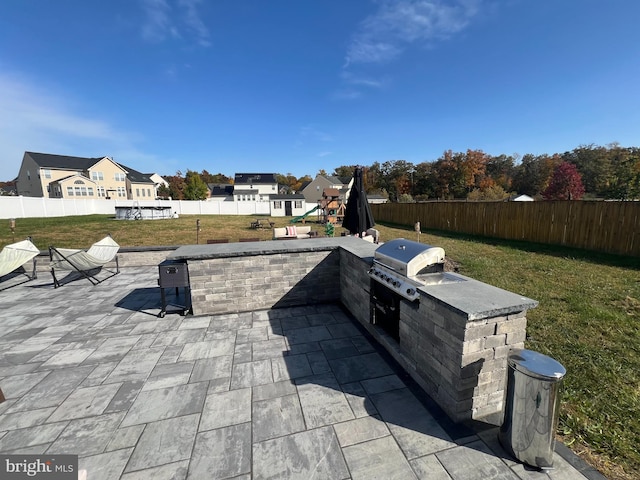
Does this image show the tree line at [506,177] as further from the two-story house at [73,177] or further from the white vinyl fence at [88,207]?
the white vinyl fence at [88,207]

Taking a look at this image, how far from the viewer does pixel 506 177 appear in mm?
45469

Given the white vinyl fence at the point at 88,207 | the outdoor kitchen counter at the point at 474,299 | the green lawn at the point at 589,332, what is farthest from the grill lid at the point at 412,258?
the white vinyl fence at the point at 88,207

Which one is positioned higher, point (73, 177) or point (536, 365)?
point (73, 177)

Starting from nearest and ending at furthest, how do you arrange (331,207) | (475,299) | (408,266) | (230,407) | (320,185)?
1. (475,299)
2. (230,407)
3. (408,266)
4. (331,207)
5. (320,185)

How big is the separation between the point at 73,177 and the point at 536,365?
155ft

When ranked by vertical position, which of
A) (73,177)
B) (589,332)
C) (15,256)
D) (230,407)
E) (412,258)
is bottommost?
(230,407)

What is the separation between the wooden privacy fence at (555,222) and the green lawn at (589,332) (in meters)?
0.75

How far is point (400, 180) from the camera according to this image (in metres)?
48.7

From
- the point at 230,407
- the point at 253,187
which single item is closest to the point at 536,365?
the point at 230,407

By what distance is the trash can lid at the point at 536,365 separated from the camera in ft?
5.85

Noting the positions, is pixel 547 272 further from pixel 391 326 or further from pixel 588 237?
pixel 391 326

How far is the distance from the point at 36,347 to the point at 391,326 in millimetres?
4954

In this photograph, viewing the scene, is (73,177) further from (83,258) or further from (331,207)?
(83,258)

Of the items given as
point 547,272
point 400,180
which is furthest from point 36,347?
point 400,180
